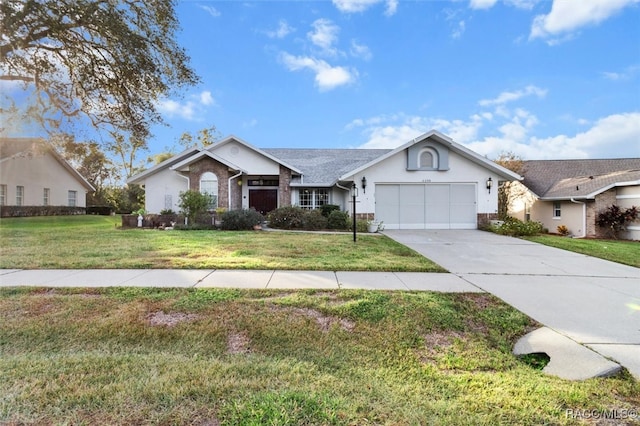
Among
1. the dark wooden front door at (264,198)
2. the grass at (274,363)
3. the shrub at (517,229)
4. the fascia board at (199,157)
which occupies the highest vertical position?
the fascia board at (199,157)

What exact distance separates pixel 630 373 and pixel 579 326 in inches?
42.5

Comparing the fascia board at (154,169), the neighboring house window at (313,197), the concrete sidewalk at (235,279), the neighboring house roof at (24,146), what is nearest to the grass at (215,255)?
the concrete sidewalk at (235,279)

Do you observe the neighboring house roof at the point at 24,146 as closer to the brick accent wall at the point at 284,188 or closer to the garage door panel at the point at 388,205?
the brick accent wall at the point at 284,188

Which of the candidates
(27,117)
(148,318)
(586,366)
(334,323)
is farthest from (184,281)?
(27,117)

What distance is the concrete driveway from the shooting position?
358 cm

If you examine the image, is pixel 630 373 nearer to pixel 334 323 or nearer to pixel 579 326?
pixel 579 326

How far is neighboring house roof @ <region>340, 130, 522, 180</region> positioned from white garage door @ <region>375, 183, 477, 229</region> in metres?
1.36

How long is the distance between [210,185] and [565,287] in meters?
15.9

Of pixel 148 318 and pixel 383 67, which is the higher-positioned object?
pixel 383 67

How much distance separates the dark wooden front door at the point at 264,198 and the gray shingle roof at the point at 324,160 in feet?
7.79

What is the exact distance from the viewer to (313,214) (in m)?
15.3

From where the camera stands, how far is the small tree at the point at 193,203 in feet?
50.4

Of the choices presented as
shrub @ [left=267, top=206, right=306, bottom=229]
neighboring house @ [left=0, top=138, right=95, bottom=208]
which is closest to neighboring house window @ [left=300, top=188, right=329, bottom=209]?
shrub @ [left=267, top=206, right=306, bottom=229]

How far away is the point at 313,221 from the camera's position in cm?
1516
